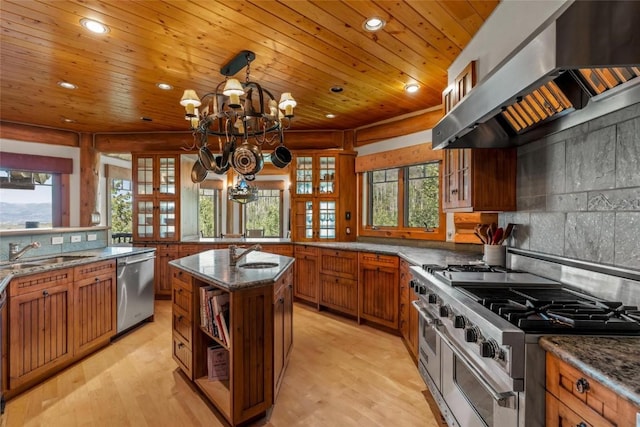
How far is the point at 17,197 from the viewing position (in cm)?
499

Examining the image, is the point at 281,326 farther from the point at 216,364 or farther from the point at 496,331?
the point at 496,331

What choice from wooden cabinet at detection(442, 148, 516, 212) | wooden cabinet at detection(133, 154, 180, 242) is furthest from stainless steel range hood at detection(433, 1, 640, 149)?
wooden cabinet at detection(133, 154, 180, 242)

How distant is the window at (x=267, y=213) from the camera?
7887 millimetres

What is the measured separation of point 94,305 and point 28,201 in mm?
3397

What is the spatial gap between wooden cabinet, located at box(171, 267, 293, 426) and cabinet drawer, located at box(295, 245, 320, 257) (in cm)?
193

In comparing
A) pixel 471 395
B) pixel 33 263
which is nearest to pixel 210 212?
pixel 33 263

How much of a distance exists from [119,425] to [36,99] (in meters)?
3.64

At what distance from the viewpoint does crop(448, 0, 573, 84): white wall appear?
179 centimetres

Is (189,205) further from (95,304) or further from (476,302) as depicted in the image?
(476,302)

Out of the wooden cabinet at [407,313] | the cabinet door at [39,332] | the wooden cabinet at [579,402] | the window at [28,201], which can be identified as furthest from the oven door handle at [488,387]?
the window at [28,201]

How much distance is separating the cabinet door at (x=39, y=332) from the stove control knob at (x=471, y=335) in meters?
2.99

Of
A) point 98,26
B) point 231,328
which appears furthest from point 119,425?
point 98,26

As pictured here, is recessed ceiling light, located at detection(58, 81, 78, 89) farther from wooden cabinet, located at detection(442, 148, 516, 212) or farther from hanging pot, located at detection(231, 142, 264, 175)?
wooden cabinet, located at detection(442, 148, 516, 212)

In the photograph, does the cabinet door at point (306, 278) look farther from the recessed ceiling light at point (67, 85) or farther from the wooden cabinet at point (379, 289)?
the recessed ceiling light at point (67, 85)
